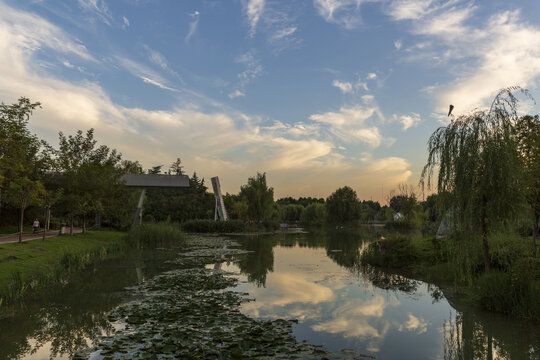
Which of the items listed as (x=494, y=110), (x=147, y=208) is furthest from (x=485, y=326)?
(x=147, y=208)

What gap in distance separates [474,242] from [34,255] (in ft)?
60.0

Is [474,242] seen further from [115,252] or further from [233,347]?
[115,252]

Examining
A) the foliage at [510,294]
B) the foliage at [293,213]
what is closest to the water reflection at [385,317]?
the foliage at [510,294]

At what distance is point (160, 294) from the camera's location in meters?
10.4

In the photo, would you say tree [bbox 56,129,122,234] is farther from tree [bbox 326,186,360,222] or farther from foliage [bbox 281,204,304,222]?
foliage [bbox 281,204,304,222]

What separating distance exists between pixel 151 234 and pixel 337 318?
2107cm

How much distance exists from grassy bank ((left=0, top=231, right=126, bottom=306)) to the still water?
2.79 feet

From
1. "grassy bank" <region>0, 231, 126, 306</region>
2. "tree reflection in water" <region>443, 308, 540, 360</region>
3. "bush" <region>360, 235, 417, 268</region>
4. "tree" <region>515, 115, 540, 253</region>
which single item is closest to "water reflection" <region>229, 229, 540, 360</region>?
"tree reflection in water" <region>443, 308, 540, 360</region>

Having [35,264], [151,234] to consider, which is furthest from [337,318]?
[151,234]

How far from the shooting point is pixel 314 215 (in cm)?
9719

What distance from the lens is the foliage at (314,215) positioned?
92.7 m

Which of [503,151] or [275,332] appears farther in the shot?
[503,151]

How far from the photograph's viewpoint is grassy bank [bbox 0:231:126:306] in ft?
35.0

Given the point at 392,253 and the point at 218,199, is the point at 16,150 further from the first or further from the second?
the point at 218,199
